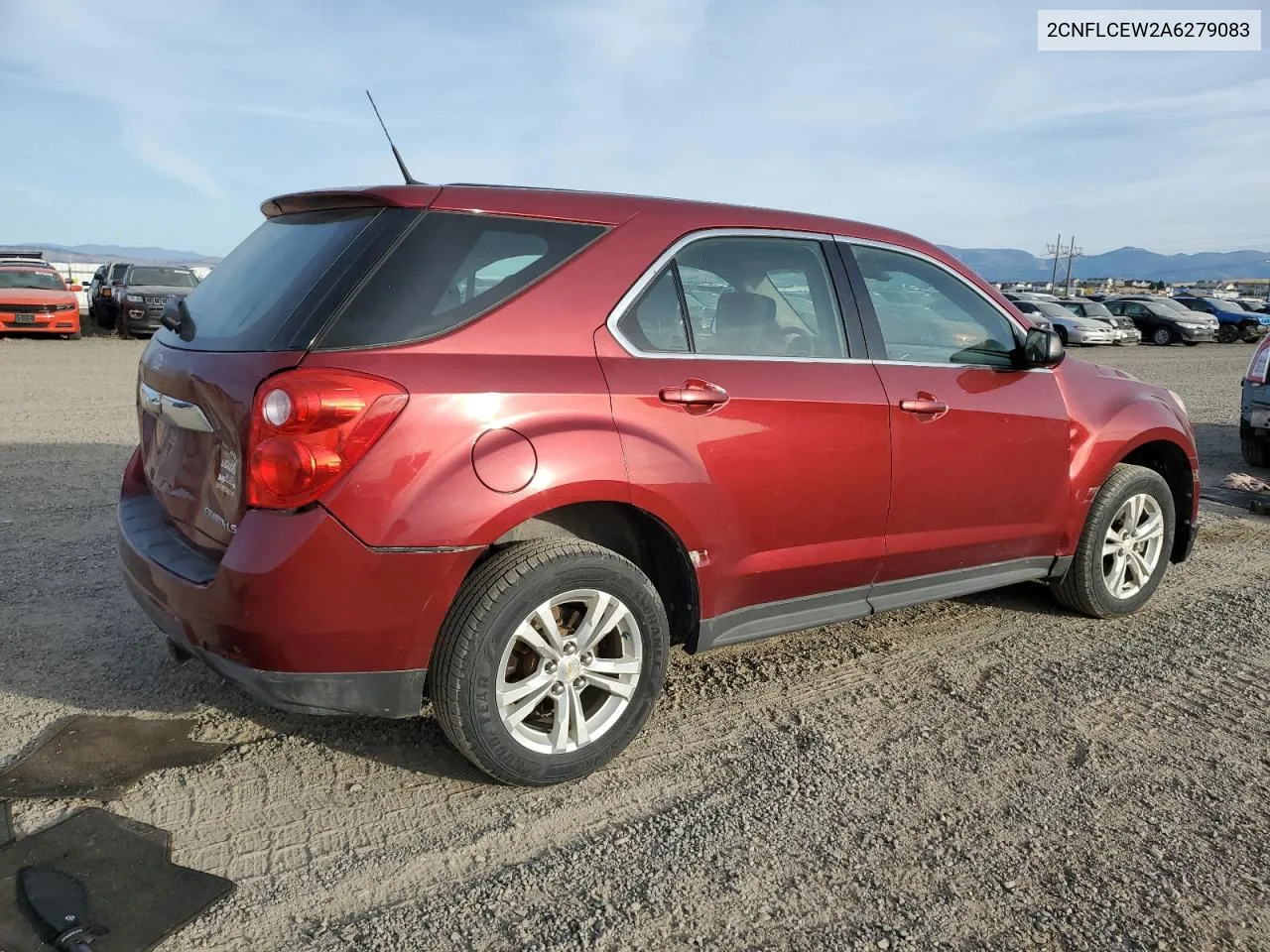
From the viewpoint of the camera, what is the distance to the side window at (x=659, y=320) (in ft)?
9.91

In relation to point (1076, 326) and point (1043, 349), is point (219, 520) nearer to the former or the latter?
point (1043, 349)

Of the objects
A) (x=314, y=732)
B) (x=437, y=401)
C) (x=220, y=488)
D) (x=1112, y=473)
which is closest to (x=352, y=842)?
(x=314, y=732)

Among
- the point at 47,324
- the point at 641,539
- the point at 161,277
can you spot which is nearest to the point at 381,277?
the point at 641,539

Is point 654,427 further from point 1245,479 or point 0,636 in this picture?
point 1245,479

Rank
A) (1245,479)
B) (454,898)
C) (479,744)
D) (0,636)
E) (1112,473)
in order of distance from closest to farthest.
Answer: (454,898) < (479,744) < (0,636) < (1112,473) < (1245,479)

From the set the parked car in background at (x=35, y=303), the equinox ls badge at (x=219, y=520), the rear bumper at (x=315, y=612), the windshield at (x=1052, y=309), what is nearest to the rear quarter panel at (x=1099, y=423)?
the rear bumper at (x=315, y=612)

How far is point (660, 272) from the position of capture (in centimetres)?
312

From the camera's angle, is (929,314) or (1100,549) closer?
(929,314)

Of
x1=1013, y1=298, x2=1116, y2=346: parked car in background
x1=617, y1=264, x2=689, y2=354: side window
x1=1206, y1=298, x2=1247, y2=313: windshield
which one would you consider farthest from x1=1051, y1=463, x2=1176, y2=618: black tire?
x1=1206, y1=298, x2=1247, y2=313: windshield

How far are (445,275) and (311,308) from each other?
0.39 metres

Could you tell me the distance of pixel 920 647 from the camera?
4164mm

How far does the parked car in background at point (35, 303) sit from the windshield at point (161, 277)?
1540 mm

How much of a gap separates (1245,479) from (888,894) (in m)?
6.67

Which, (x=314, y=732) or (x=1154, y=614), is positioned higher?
(x=314, y=732)
